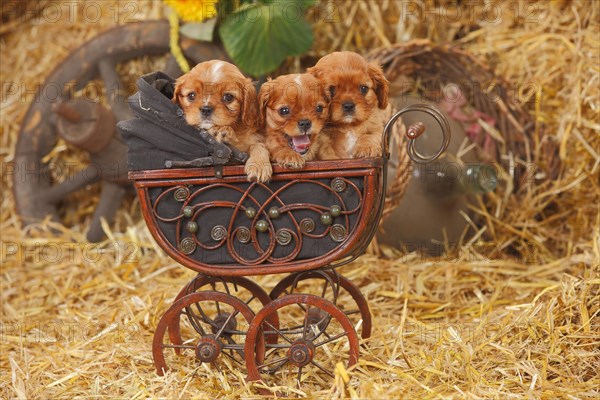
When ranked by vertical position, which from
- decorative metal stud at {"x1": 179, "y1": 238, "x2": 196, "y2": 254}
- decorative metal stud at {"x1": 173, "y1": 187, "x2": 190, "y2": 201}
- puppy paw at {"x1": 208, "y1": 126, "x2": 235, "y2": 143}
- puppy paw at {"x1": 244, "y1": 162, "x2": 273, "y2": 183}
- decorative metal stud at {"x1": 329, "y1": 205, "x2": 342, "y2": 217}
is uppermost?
puppy paw at {"x1": 208, "y1": 126, "x2": 235, "y2": 143}

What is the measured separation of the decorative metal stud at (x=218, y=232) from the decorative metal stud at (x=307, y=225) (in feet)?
0.70

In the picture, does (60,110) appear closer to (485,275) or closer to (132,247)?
(132,247)

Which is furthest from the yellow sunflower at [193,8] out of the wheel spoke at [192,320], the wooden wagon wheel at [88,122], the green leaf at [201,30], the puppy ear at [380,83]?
the wheel spoke at [192,320]

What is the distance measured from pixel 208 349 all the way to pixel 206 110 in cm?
65

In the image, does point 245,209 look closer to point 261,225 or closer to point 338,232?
point 261,225

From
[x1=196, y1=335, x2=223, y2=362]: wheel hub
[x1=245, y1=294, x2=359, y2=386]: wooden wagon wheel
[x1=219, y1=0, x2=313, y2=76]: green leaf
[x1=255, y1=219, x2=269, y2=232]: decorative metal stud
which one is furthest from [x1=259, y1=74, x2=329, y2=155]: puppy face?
[x1=219, y1=0, x2=313, y2=76]: green leaf

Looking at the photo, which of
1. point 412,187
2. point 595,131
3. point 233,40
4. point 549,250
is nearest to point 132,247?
point 233,40

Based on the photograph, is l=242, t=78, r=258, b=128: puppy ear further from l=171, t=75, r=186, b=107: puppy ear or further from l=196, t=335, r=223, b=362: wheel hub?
l=196, t=335, r=223, b=362: wheel hub

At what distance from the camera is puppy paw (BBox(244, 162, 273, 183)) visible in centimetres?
175

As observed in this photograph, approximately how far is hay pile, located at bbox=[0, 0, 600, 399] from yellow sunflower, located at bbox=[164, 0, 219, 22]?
525 mm

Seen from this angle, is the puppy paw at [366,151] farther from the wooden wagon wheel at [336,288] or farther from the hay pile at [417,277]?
the hay pile at [417,277]

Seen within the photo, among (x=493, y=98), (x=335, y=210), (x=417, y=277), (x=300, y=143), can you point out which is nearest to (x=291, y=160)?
(x=300, y=143)

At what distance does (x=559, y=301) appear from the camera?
214cm

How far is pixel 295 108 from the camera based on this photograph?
1.75 meters
